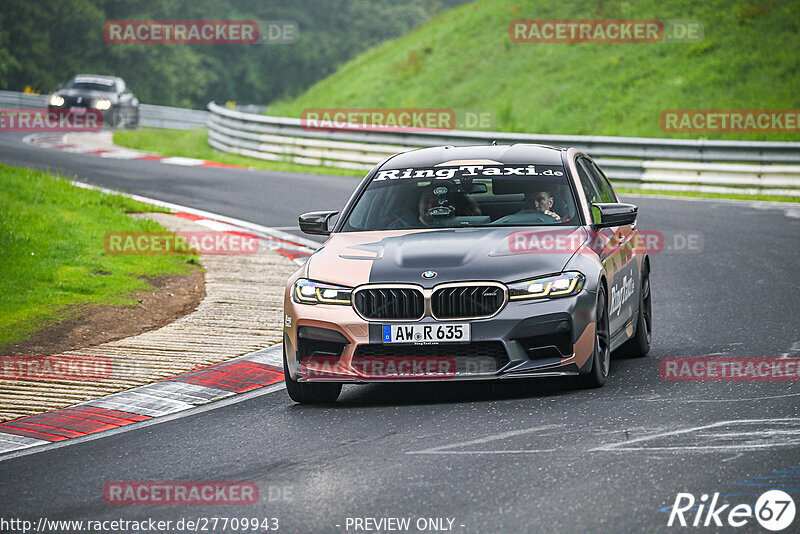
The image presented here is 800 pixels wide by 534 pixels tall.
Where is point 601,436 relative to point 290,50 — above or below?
above

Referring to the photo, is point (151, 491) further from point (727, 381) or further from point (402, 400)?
point (727, 381)

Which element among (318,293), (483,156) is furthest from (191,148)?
(318,293)

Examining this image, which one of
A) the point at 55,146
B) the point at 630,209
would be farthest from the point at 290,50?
the point at 630,209

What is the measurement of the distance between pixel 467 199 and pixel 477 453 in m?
2.86

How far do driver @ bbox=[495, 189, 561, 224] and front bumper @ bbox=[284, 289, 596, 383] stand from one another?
3.57ft

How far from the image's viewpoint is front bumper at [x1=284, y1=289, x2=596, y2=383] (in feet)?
25.5

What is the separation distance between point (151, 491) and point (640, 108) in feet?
90.4

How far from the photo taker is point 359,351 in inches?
312

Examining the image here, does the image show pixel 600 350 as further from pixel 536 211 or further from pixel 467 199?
pixel 467 199

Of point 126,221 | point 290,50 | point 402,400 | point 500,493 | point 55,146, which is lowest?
point 290,50

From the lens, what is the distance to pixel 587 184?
31.6 feet

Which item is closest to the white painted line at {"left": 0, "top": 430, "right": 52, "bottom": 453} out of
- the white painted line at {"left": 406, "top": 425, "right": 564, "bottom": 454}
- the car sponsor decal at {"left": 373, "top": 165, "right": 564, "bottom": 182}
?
the white painted line at {"left": 406, "top": 425, "right": 564, "bottom": 454}

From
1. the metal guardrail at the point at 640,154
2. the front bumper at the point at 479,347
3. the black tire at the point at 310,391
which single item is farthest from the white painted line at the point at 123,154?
the front bumper at the point at 479,347

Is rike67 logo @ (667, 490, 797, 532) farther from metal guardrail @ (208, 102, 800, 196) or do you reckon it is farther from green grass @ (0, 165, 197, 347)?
metal guardrail @ (208, 102, 800, 196)
